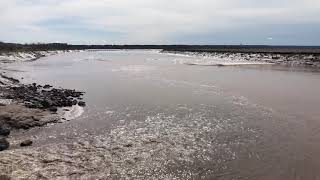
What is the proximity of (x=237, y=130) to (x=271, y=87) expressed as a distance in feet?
57.2

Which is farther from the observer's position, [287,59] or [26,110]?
[287,59]

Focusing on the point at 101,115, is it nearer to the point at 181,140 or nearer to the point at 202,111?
the point at 202,111

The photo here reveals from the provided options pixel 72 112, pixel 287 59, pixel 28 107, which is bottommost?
pixel 72 112

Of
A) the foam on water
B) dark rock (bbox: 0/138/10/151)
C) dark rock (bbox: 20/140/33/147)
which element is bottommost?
the foam on water

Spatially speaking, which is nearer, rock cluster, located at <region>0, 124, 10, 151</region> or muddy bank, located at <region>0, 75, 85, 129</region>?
rock cluster, located at <region>0, 124, 10, 151</region>

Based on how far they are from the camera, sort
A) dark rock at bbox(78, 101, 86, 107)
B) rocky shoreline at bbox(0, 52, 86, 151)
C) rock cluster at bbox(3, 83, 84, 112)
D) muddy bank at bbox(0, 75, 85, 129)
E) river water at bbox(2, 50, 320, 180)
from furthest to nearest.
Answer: dark rock at bbox(78, 101, 86, 107)
rock cluster at bbox(3, 83, 84, 112)
muddy bank at bbox(0, 75, 85, 129)
rocky shoreline at bbox(0, 52, 86, 151)
river water at bbox(2, 50, 320, 180)

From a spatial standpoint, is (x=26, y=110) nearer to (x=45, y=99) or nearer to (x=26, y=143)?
(x=45, y=99)

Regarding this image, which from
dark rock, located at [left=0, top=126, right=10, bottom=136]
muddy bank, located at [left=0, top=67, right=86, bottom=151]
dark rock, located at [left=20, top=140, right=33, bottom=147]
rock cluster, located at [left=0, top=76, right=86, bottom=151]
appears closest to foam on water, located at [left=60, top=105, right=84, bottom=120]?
muddy bank, located at [left=0, top=67, right=86, bottom=151]

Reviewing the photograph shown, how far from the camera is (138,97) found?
28969 millimetres

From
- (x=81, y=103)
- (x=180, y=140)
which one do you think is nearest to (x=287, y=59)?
(x=81, y=103)

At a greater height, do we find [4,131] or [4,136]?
[4,131]

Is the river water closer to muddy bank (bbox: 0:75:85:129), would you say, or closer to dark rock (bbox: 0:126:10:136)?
dark rock (bbox: 0:126:10:136)

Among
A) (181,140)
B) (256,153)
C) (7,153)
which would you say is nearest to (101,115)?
(181,140)

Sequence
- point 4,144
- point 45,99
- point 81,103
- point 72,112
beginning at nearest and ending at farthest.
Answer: point 4,144
point 72,112
point 45,99
point 81,103
